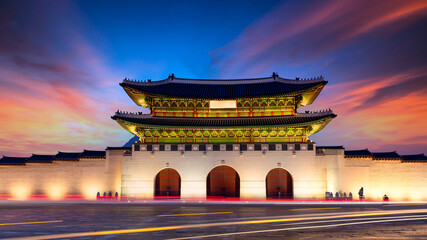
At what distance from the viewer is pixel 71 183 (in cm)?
3147

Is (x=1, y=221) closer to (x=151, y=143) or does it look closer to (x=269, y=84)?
(x=151, y=143)

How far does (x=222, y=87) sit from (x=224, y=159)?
1028cm

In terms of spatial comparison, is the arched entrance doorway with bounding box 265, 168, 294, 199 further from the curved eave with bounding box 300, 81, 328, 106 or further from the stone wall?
the curved eave with bounding box 300, 81, 328, 106

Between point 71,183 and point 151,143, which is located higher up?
point 151,143

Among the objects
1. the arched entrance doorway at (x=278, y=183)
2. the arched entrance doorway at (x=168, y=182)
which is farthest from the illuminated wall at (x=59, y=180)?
the arched entrance doorway at (x=278, y=183)

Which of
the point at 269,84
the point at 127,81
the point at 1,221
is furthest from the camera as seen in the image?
the point at 269,84

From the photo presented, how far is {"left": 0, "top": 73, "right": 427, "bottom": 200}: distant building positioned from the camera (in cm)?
3011

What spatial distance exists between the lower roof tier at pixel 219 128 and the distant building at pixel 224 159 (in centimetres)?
11

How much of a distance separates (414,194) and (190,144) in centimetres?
2526

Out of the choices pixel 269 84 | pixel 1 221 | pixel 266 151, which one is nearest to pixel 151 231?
pixel 1 221

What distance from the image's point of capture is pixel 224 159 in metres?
30.9

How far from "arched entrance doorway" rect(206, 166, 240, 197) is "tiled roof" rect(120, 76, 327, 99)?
9.29 m

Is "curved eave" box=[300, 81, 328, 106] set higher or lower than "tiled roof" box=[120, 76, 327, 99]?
lower

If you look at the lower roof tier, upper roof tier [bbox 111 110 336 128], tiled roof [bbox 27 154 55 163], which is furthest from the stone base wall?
tiled roof [bbox 27 154 55 163]
